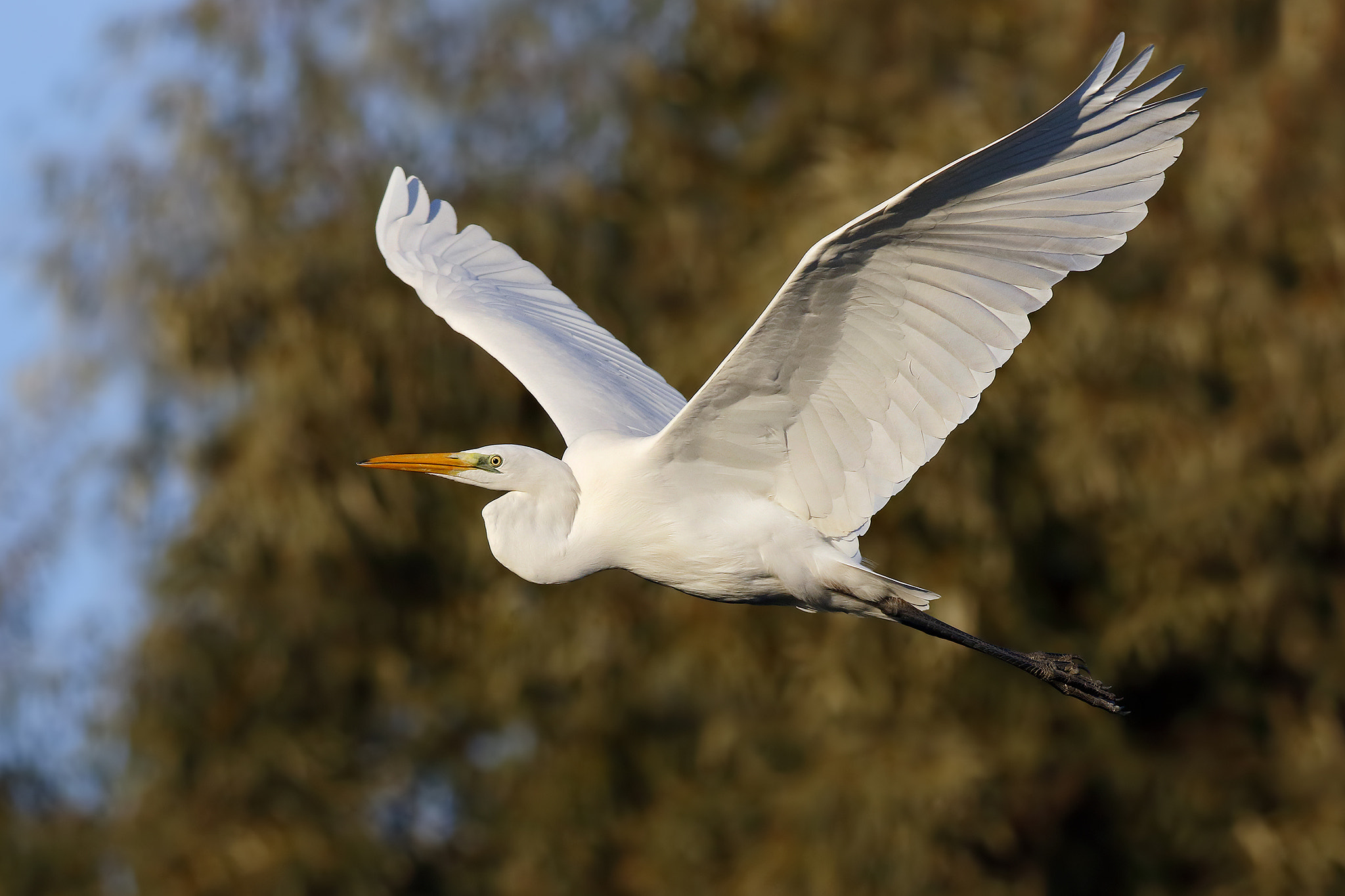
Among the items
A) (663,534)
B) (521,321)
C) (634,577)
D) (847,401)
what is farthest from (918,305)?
(634,577)

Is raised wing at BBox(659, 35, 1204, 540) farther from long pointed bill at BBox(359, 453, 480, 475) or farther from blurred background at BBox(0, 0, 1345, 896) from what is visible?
blurred background at BBox(0, 0, 1345, 896)

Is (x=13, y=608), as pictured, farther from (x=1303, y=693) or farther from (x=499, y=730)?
(x=1303, y=693)

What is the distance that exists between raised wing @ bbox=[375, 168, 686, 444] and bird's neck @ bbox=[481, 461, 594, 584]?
0.34 metres

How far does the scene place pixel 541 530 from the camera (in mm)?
4398

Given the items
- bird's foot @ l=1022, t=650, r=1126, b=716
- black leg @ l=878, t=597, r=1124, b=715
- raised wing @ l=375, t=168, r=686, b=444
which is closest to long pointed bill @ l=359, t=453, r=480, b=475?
raised wing @ l=375, t=168, r=686, b=444

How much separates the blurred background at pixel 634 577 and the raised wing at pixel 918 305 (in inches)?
167

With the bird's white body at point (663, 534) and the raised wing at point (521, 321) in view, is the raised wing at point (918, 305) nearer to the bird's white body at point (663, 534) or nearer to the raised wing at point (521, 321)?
the bird's white body at point (663, 534)

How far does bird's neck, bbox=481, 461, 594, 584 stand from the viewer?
14.4 feet

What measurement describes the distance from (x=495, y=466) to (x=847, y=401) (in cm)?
97

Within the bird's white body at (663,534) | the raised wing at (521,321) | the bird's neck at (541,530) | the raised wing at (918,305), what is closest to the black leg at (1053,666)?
the bird's white body at (663,534)

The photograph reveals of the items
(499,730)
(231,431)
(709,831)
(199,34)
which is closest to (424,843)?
(499,730)

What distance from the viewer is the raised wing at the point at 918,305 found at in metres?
3.56

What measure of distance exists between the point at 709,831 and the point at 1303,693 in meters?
3.23

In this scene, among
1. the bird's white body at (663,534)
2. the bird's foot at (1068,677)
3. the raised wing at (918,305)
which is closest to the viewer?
the raised wing at (918,305)
